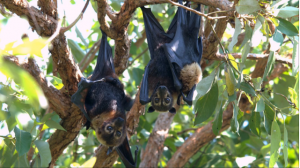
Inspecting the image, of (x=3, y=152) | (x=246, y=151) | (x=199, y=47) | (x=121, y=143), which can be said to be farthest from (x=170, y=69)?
(x=246, y=151)

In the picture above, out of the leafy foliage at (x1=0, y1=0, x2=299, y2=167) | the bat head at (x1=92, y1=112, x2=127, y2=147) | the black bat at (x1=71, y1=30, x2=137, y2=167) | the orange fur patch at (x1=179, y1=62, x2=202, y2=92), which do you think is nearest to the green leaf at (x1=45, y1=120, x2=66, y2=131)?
the leafy foliage at (x1=0, y1=0, x2=299, y2=167)

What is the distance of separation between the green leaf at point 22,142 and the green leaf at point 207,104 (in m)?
1.73

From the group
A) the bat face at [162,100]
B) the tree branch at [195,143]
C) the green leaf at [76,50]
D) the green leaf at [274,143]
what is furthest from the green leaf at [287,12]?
the green leaf at [76,50]

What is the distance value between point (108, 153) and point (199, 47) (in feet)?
6.70

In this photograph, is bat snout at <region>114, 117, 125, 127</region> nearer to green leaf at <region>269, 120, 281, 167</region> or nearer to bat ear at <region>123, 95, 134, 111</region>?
bat ear at <region>123, 95, 134, 111</region>

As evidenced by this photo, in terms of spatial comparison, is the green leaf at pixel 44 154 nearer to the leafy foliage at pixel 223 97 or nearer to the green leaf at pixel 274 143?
the leafy foliage at pixel 223 97

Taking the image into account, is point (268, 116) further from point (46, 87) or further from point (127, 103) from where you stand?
point (46, 87)

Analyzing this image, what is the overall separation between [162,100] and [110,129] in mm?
995

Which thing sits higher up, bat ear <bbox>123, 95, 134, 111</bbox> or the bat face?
the bat face

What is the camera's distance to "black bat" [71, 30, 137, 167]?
14.4 feet

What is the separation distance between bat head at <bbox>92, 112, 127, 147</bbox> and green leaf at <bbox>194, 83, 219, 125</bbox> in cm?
160

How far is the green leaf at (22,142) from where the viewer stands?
Result: 2.89m

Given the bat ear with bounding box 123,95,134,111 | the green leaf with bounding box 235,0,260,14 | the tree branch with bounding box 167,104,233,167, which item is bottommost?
the tree branch with bounding box 167,104,233,167

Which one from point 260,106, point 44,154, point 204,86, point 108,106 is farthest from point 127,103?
point 260,106
